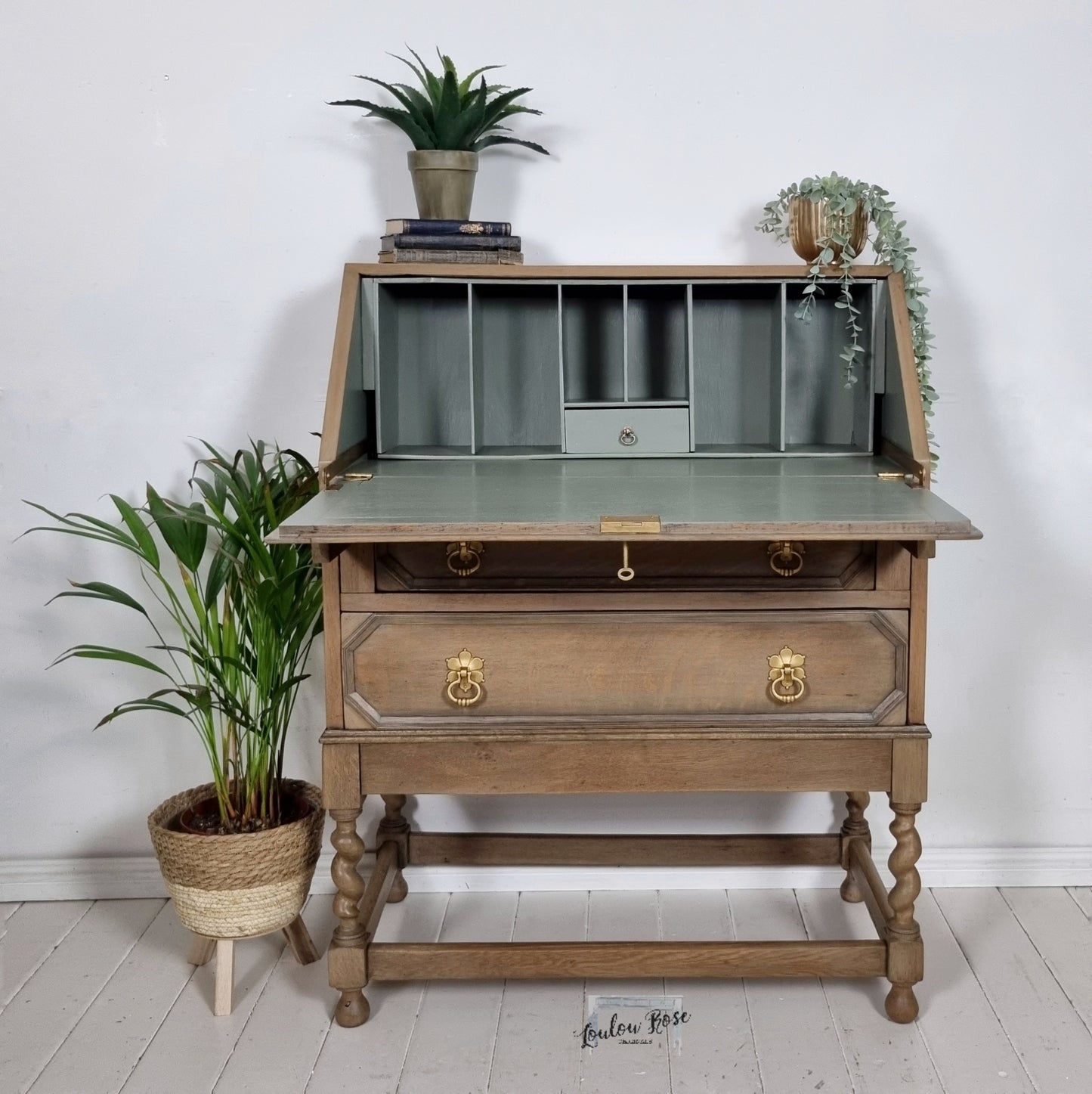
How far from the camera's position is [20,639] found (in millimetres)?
2904

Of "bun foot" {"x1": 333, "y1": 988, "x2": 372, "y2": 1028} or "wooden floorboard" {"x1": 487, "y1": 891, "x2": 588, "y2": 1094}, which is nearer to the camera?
"wooden floorboard" {"x1": 487, "y1": 891, "x2": 588, "y2": 1094}

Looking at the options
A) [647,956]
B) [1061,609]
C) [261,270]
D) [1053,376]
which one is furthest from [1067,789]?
[261,270]

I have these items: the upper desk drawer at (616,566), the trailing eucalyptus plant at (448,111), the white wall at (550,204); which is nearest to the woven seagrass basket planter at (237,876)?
the upper desk drawer at (616,566)

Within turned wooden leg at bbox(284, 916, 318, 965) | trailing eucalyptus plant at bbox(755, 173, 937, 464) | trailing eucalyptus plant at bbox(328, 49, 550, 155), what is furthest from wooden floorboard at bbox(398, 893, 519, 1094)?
trailing eucalyptus plant at bbox(328, 49, 550, 155)

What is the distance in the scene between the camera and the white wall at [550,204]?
268 centimetres

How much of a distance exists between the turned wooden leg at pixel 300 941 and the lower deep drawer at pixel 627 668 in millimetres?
655

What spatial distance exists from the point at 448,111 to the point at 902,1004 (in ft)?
6.47

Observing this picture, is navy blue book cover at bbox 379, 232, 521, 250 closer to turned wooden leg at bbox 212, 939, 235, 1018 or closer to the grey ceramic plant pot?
the grey ceramic plant pot

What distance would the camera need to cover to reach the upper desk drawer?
2.13 meters

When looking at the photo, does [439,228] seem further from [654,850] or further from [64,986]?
[64,986]

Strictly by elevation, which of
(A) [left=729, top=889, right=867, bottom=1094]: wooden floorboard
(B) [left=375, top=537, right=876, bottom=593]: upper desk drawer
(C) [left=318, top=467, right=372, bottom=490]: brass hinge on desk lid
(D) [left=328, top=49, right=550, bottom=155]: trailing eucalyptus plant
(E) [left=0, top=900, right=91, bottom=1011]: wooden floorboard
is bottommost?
(E) [left=0, top=900, right=91, bottom=1011]: wooden floorboard

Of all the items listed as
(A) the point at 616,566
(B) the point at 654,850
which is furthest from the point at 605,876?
(A) the point at 616,566

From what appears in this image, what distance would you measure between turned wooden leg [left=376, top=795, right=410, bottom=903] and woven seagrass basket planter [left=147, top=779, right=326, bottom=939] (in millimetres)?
360

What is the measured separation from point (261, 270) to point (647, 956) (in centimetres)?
168
